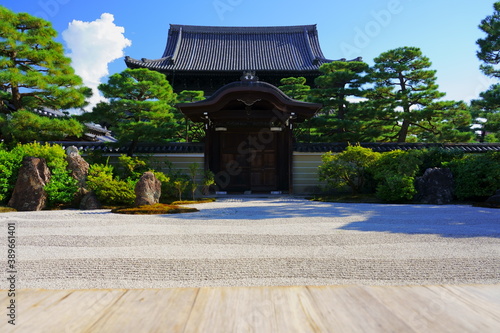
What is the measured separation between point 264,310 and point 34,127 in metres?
9.39

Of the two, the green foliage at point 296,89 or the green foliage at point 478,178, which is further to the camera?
the green foliage at point 296,89

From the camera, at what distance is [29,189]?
22.8 ft

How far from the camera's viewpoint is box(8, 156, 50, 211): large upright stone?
270 inches

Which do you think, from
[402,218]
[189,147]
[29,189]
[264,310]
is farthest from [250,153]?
[264,310]

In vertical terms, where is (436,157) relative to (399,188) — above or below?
above

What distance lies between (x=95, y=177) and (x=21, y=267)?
5.21 m

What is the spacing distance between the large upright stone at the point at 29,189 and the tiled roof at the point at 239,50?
1054cm

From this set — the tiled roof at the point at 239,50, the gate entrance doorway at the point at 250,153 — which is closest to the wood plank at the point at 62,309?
the gate entrance doorway at the point at 250,153

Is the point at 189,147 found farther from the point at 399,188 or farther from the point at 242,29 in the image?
the point at 242,29

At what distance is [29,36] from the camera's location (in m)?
8.81

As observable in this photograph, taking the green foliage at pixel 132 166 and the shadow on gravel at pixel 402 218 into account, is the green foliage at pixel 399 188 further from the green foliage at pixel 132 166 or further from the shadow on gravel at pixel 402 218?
the green foliage at pixel 132 166

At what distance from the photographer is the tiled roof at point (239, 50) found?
17188 mm

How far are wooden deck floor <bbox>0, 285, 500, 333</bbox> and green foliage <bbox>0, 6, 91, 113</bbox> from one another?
8735mm

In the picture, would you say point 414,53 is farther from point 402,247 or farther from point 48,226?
point 48,226
